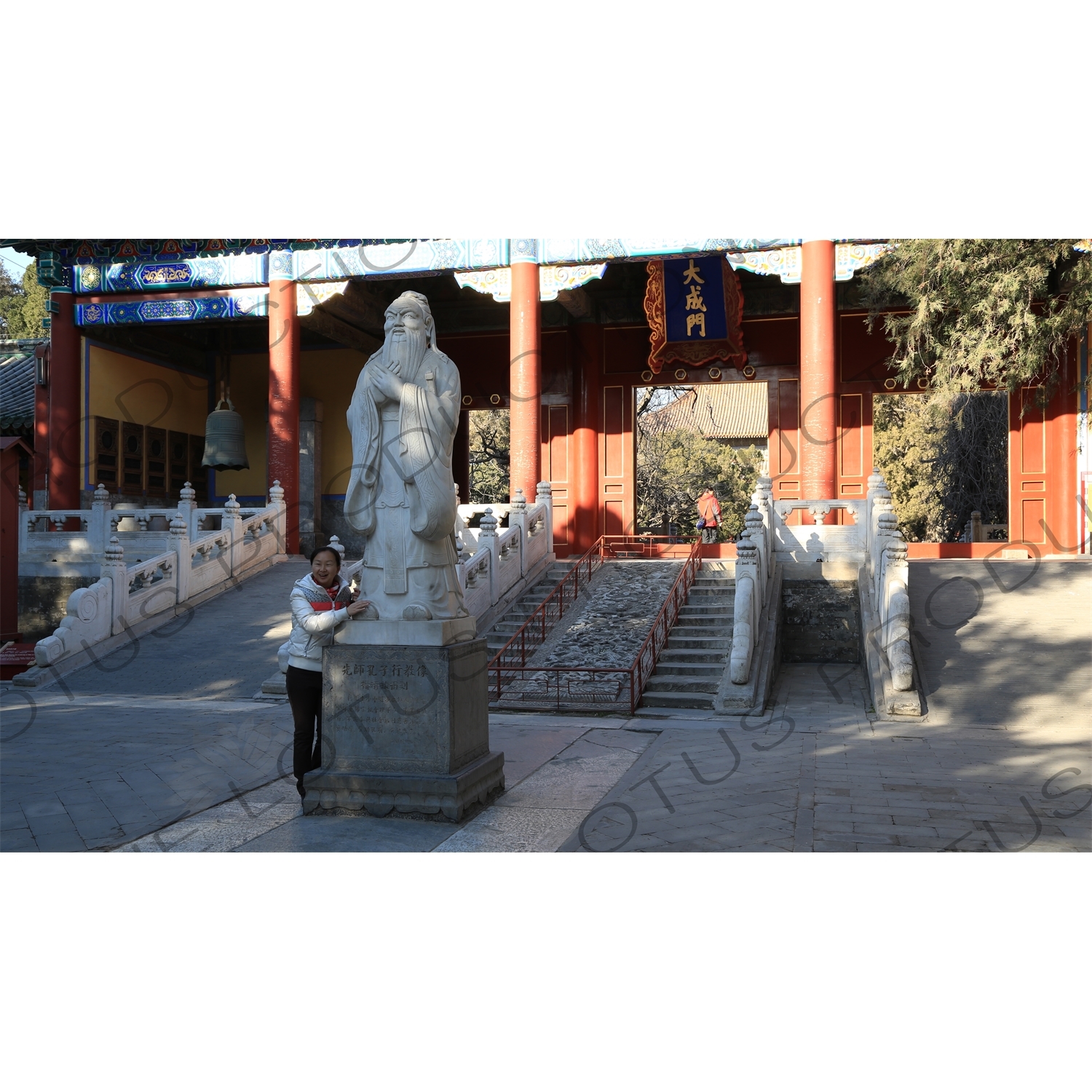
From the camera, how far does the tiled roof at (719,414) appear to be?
105ft

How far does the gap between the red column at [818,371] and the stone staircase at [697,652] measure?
7.84 feet

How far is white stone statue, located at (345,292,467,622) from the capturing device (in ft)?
16.7

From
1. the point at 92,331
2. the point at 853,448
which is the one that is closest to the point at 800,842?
the point at 853,448

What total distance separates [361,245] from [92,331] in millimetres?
5154

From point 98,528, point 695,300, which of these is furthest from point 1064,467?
point 98,528

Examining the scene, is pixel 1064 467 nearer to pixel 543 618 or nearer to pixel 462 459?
pixel 543 618

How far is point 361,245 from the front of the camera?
1498cm

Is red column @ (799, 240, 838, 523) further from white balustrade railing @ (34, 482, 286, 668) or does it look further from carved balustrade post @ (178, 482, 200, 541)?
carved balustrade post @ (178, 482, 200, 541)

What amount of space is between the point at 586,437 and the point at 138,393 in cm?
804

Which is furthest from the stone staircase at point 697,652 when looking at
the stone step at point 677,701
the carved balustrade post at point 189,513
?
the carved balustrade post at point 189,513

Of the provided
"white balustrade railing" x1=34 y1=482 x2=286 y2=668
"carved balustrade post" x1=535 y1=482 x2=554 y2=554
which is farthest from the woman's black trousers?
"carved balustrade post" x1=535 y1=482 x2=554 y2=554

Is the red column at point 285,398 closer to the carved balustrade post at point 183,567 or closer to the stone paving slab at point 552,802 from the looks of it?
the carved balustrade post at point 183,567

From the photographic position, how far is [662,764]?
6172mm

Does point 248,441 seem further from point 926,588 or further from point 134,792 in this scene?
point 134,792
